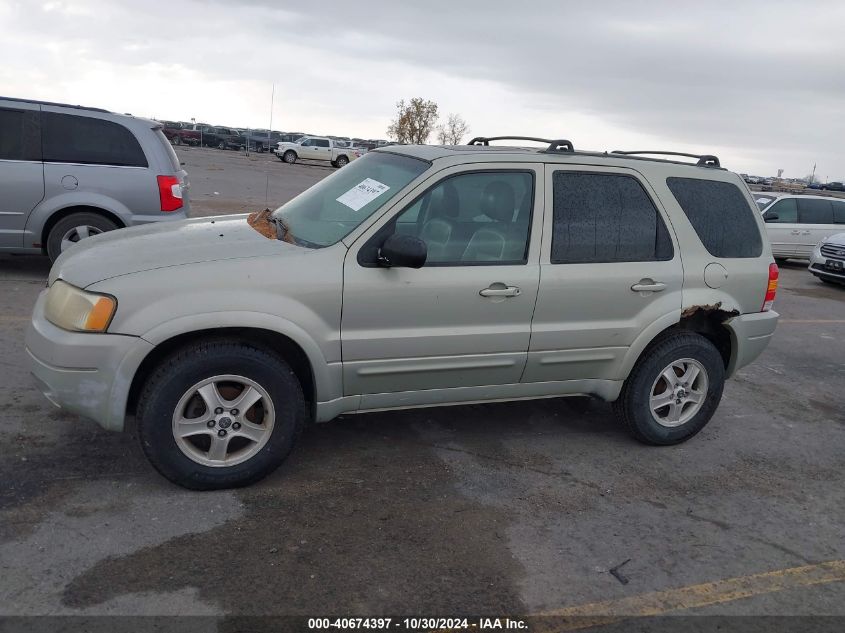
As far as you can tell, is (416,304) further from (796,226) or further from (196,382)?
(796,226)

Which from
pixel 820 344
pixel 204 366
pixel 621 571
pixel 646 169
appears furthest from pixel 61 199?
pixel 820 344

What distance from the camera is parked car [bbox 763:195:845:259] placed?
611 inches

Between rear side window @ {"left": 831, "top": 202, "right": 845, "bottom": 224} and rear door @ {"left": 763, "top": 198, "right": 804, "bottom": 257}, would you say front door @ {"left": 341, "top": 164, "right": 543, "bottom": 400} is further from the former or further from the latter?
rear side window @ {"left": 831, "top": 202, "right": 845, "bottom": 224}

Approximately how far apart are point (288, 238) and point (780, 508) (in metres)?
3.21

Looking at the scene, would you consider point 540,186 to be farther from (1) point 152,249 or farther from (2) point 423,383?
(1) point 152,249

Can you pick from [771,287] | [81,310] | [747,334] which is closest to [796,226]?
[771,287]

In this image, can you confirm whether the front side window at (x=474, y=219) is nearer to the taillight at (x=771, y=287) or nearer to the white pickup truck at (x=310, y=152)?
the taillight at (x=771, y=287)

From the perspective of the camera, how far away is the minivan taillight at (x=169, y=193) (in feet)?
27.4

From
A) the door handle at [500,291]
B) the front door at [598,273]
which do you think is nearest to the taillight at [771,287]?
the front door at [598,273]

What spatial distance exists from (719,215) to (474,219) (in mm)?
1820

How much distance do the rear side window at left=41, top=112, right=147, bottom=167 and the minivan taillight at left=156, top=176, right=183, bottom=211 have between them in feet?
0.88

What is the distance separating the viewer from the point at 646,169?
494 centimetres

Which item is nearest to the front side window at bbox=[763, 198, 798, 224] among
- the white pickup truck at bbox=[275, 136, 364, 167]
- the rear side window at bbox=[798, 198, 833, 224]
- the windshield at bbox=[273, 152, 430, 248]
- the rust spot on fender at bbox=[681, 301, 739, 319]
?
the rear side window at bbox=[798, 198, 833, 224]

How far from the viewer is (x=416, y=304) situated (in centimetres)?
416
